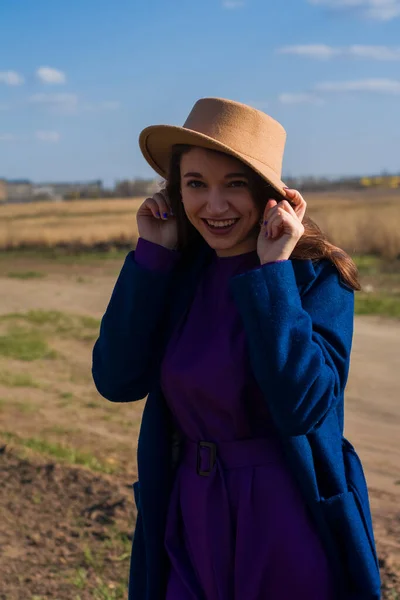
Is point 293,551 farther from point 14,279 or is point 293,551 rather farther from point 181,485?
point 14,279

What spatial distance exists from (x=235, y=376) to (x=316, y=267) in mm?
325

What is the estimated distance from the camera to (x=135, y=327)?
2229 mm

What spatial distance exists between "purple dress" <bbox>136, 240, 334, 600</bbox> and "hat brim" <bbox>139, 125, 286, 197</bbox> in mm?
233

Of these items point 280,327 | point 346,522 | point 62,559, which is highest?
point 280,327

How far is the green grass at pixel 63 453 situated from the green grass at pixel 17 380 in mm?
1842

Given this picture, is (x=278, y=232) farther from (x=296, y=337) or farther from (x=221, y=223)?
(x=296, y=337)

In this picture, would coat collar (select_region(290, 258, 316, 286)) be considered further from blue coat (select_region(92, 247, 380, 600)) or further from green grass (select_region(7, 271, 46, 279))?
green grass (select_region(7, 271, 46, 279))

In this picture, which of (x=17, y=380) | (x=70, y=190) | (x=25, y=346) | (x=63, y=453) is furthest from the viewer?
(x=70, y=190)

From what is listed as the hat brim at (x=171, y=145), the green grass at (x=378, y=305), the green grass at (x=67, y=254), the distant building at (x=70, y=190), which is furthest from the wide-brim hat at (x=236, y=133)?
the distant building at (x=70, y=190)

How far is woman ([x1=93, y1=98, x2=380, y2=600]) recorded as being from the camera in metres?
1.99

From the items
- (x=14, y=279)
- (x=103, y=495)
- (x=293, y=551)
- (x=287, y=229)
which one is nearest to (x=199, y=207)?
(x=287, y=229)

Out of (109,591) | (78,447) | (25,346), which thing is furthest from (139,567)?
(25,346)

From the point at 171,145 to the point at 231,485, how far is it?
35.4 inches

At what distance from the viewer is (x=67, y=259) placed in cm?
2070
